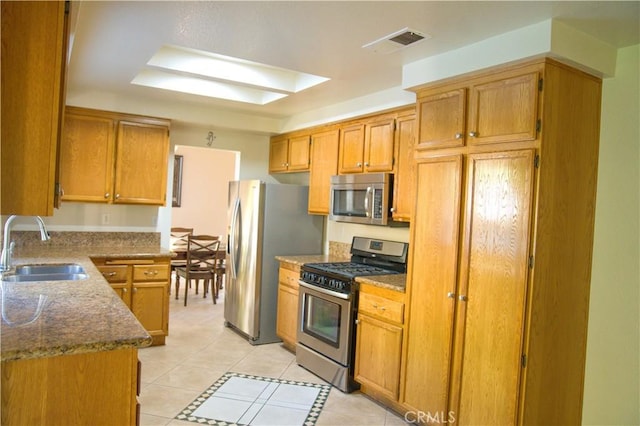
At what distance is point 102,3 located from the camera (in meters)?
2.31

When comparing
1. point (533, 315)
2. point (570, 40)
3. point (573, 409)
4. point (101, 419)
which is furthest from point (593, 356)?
point (101, 419)

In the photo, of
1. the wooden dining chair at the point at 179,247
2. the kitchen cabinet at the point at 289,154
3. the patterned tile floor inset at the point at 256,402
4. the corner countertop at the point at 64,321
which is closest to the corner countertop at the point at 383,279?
the patterned tile floor inset at the point at 256,402

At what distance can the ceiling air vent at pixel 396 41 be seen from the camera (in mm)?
2521

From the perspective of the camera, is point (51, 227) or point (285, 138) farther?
point (285, 138)

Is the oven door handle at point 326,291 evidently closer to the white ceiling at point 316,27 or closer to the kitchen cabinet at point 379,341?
the kitchen cabinet at point 379,341

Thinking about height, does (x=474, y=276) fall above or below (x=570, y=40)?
below

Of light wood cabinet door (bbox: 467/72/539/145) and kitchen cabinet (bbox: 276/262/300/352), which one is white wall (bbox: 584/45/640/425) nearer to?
light wood cabinet door (bbox: 467/72/539/145)

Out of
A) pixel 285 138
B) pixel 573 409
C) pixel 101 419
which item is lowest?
pixel 573 409

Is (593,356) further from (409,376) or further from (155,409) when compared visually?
(155,409)

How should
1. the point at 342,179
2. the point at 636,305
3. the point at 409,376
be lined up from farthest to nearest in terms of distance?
the point at 342,179, the point at 409,376, the point at 636,305

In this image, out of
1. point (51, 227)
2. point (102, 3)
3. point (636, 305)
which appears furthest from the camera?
point (51, 227)

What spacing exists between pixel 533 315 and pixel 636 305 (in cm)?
64

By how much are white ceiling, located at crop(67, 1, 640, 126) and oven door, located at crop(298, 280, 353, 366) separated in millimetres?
1678

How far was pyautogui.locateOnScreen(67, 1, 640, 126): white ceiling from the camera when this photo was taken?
2209mm
